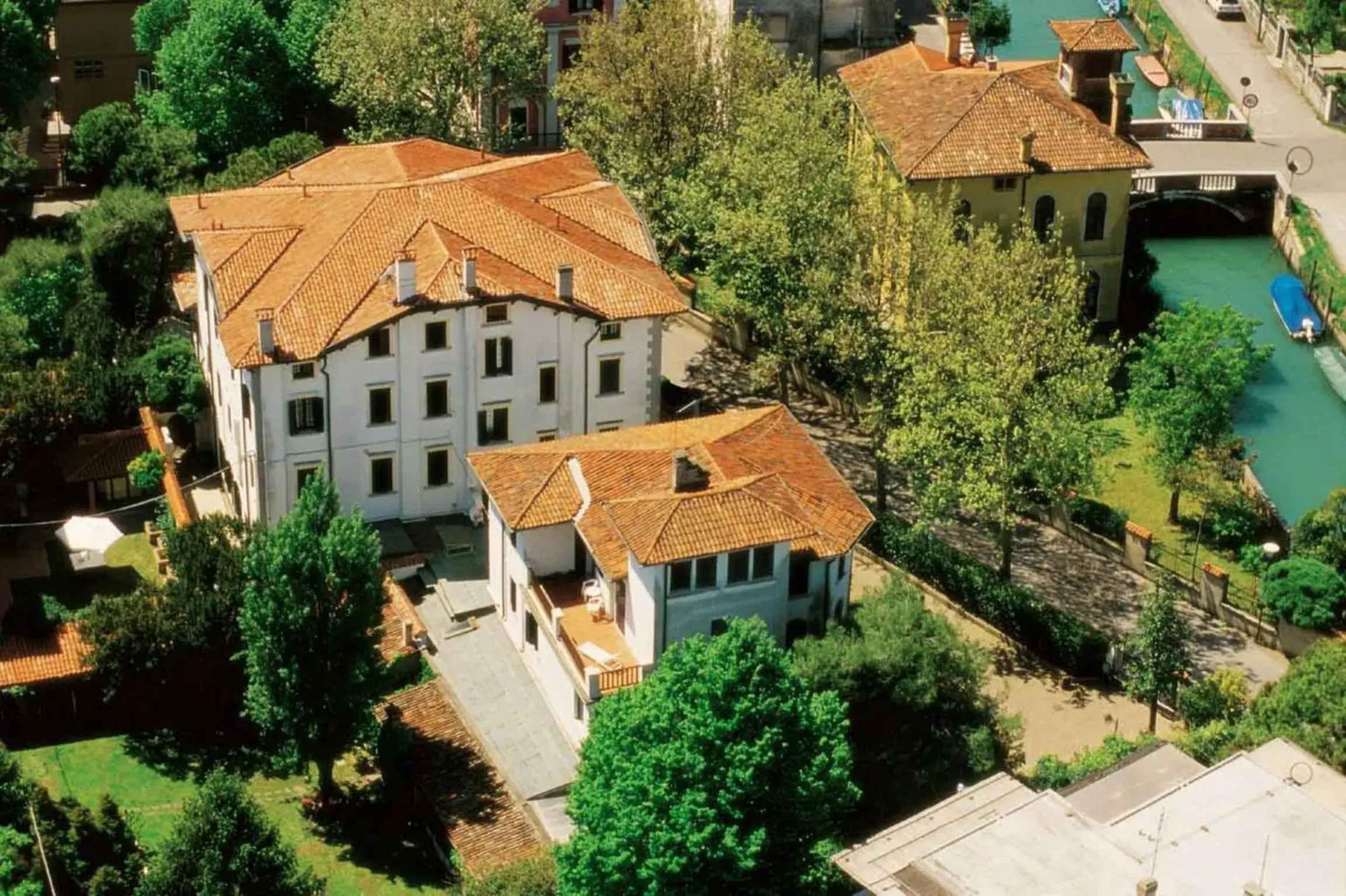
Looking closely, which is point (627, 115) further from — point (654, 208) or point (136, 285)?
point (136, 285)

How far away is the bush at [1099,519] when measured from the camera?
73750mm

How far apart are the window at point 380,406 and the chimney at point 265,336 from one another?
11.9ft

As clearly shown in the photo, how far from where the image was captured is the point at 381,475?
7075cm

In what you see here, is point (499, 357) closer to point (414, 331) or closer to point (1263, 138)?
point (414, 331)

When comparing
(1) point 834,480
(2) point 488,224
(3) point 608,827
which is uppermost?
(2) point 488,224

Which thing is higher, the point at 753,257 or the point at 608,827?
the point at 753,257

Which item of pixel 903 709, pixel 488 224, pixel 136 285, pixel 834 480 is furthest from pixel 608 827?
pixel 136 285

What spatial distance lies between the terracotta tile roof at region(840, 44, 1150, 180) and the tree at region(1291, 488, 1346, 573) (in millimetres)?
18040

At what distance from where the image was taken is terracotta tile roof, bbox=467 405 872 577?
198 ft

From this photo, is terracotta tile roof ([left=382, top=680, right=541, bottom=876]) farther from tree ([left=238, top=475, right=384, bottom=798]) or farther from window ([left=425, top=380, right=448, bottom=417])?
window ([left=425, top=380, right=448, bottom=417])

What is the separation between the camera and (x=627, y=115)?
269ft

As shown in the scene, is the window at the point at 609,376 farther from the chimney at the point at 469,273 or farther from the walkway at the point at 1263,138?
the walkway at the point at 1263,138

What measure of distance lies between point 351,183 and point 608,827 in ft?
103

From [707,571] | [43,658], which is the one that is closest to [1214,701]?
[707,571]
